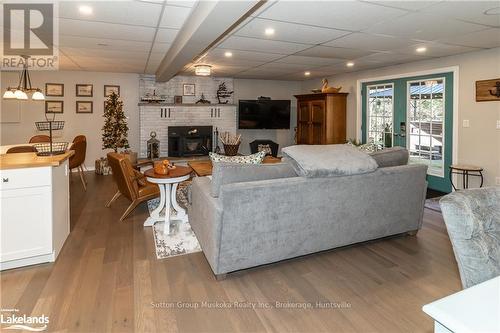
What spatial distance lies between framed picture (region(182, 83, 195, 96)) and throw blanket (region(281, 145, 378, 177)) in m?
5.60

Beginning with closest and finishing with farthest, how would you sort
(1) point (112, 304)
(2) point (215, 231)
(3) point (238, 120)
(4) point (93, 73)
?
(1) point (112, 304) → (2) point (215, 231) → (4) point (93, 73) → (3) point (238, 120)

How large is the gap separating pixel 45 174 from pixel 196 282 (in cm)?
159

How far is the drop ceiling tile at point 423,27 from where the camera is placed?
126 inches

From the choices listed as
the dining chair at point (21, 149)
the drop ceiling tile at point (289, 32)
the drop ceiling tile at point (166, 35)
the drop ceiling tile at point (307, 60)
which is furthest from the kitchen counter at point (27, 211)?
the drop ceiling tile at point (307, 60)

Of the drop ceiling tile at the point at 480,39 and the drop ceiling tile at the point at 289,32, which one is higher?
the drop ceiling tile at the point at 480,39

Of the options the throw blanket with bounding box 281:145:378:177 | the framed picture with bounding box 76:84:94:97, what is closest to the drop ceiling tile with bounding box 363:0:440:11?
the throw blanket with bounding box 281:145:378:177

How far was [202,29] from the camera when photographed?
293cm

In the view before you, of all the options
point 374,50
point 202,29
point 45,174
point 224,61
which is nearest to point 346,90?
point 374,50

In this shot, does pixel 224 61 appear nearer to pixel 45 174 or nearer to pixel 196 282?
pixel 45 174

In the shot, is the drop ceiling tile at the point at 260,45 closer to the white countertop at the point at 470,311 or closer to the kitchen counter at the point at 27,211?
the kitchen counter at the point at 27,211

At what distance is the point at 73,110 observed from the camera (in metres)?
7.03

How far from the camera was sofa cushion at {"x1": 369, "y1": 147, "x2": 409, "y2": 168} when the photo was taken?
320 centimetres

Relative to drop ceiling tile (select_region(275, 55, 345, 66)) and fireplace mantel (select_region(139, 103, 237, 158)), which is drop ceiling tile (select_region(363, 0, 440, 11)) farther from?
fireplace mantel (select_region(139, 103, 237, 158))

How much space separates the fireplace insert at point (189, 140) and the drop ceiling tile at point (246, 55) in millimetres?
2953
